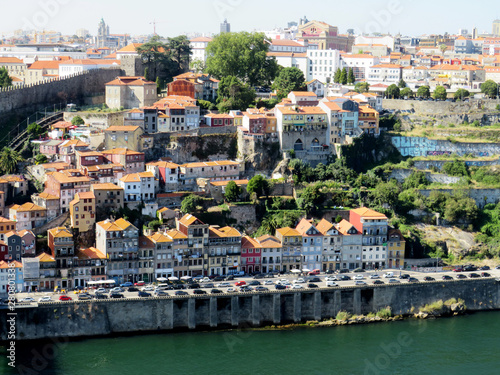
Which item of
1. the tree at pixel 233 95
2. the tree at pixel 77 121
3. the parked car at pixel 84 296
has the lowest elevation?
the parked car at pixel 84 296

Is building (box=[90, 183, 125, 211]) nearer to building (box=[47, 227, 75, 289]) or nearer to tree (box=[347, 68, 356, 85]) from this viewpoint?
building (box=[47, 227, 75, 289])

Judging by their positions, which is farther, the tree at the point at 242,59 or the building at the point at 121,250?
the tree at the point at 242,59

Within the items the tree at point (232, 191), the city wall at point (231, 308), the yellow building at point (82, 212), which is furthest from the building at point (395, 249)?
the yellow building at point (82, 212)

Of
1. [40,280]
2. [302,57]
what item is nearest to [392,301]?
[40,280]

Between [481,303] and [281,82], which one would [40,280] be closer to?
[481,303]

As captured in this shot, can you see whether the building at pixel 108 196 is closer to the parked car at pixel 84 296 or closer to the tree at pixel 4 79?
the parked car at pixel 84 296

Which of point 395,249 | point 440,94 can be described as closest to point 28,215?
point 395,249

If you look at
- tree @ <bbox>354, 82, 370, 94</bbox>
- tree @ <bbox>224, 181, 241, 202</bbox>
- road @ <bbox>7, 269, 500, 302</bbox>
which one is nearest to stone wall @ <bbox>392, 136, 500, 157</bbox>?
tree @ <bbox>354, 82, 370, 94</bbox>
